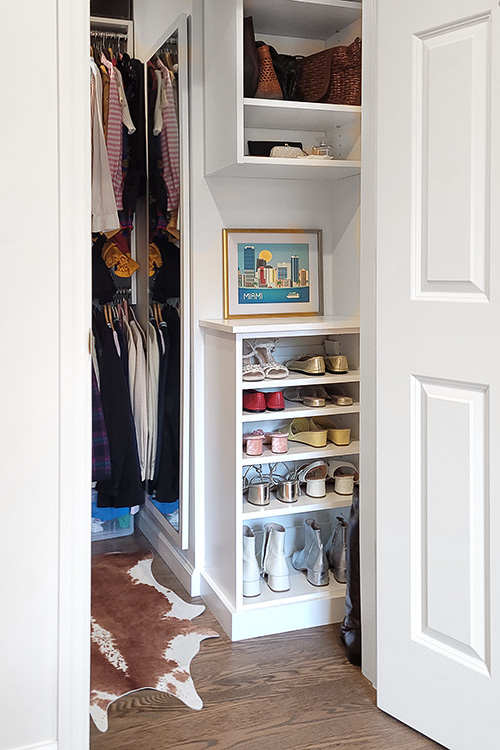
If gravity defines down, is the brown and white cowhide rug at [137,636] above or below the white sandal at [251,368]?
below

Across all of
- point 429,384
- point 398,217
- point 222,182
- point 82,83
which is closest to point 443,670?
point 429,384

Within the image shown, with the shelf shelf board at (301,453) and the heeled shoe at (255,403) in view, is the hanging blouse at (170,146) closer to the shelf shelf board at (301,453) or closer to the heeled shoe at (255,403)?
the heeled shoe at (255,403)

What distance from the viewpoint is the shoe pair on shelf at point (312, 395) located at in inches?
105

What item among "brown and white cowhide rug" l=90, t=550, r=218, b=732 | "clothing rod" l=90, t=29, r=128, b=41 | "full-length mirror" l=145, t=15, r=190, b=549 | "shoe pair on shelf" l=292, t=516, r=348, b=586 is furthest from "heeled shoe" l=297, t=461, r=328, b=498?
"clothing rod" l=90, t=29, r=128, b=41

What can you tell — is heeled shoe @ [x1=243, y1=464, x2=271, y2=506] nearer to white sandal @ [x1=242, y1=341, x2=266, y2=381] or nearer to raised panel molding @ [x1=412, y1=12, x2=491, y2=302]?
white sandal @ [x1=242, y1=341, x2=266, y2=381]

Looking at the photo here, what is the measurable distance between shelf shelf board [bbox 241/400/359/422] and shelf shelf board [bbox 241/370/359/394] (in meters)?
0.09

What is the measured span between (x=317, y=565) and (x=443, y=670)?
2.53ft

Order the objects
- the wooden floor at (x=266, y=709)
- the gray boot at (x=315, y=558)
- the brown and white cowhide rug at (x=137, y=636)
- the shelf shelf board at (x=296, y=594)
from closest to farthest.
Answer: the wooden floor at (x=266, y=709)
the brown and white cowhide rug at (x=137, y=636)
the shelf shelf board at (x=296, y=594)
the gray boot at (x=315, y=558)

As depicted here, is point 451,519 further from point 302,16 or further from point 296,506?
point 302,16

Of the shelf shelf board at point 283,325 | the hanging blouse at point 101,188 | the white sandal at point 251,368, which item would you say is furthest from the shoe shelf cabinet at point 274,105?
the white sandal at point 251,368

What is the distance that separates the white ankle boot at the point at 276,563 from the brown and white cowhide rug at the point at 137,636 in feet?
0.85

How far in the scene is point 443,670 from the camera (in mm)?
1843

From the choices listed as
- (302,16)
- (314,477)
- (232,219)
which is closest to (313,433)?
(314,477)

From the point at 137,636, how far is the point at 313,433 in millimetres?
892
